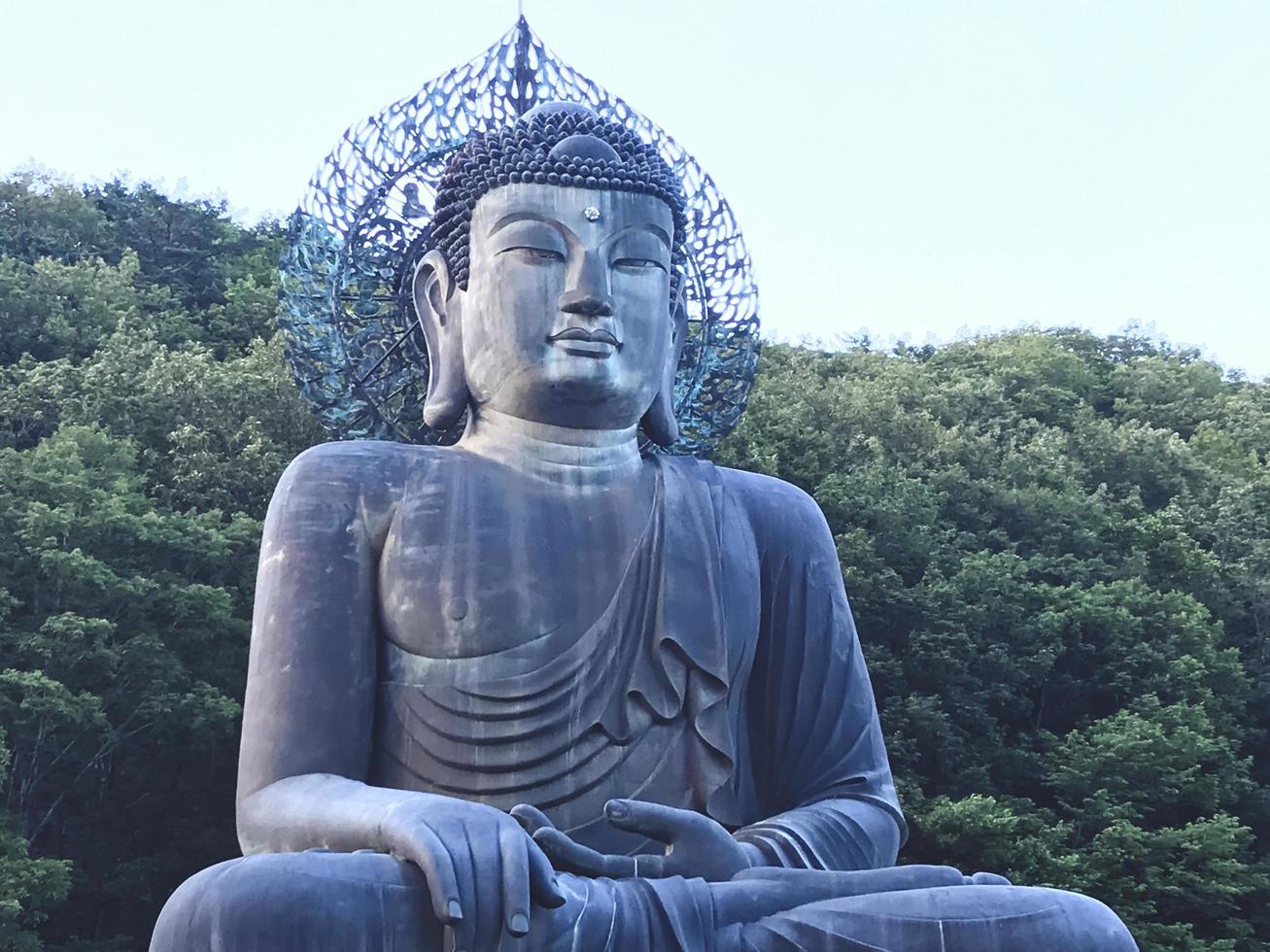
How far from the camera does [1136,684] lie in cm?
2028

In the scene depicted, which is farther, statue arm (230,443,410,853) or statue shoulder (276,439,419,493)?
statue shoulder (276,439,419,493)

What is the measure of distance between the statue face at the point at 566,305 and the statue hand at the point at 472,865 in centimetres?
149

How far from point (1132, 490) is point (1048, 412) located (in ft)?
15.5

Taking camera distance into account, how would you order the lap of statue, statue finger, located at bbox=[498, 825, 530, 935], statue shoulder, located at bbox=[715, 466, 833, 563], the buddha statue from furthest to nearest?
statue shoulder, located at bbox=[715, 466, 833, 563]
the buddha statue
statue finger, located at bbox=[498, 825, 530, 935]
the lap of statue

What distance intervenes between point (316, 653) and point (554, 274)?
128 centimetres

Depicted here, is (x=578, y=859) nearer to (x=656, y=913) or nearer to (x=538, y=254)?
(x=656, y=913)

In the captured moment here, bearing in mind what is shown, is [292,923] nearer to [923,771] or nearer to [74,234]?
[923,771]

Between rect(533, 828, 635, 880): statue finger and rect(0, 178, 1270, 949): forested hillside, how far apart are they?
10.5m

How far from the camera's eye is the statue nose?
→ 542cm

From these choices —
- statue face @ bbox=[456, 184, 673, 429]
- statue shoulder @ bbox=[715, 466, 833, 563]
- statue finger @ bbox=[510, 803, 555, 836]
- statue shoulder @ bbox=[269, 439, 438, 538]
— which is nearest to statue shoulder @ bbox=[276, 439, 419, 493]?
statue shoulder @ bbox=[269, 439, 438, 538]

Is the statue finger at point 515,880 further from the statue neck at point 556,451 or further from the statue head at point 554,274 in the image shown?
the statue head at point 554,274

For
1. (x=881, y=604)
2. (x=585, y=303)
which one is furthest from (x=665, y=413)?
(x=881, y=604)

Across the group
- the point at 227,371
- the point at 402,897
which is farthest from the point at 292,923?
the point at 227,371

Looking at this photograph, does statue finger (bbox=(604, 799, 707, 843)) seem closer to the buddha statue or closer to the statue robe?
the buddha statue
